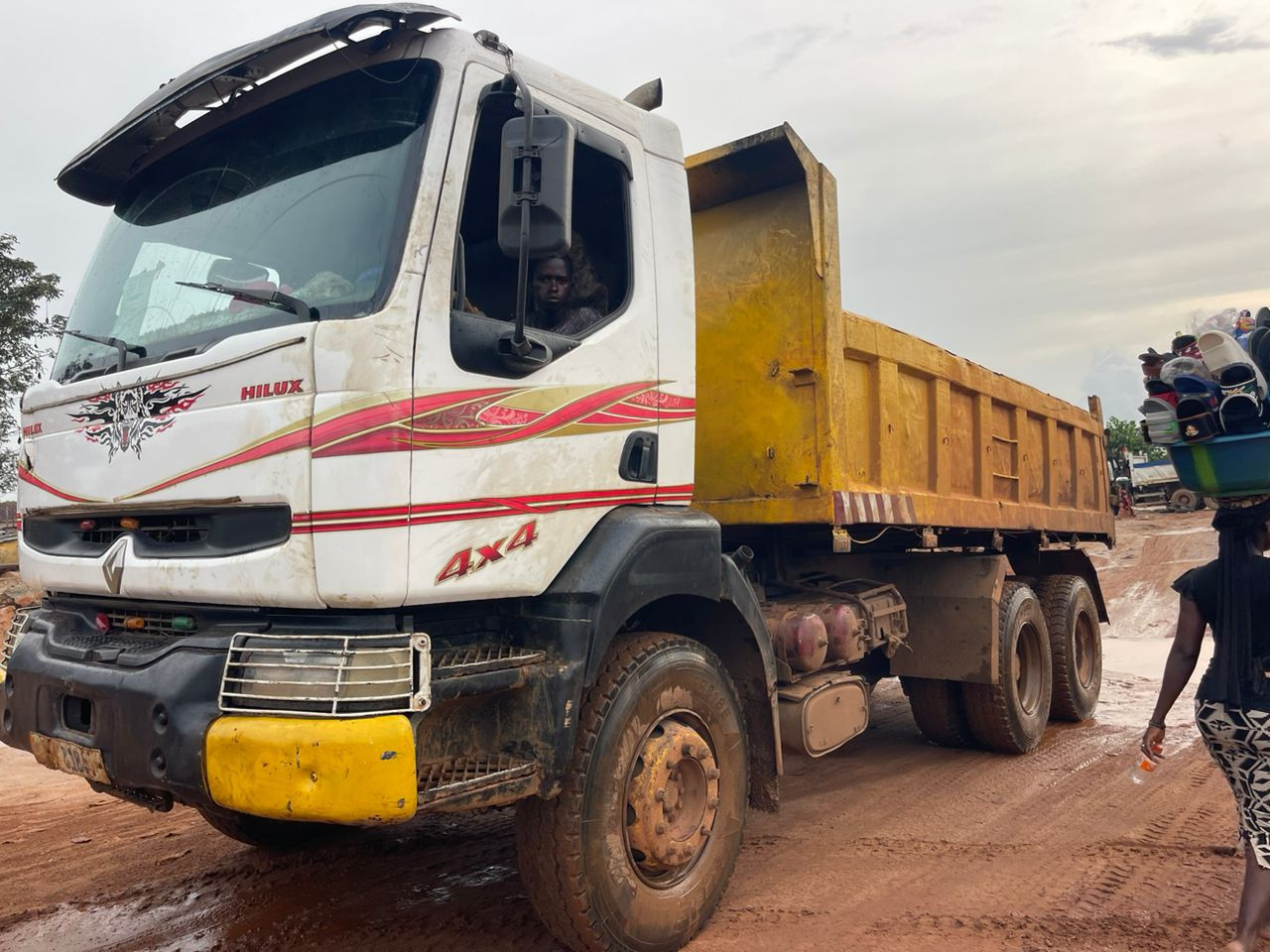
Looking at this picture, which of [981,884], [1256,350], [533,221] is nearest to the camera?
[533,221]

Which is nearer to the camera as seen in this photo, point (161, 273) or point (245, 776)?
point (245, 776)

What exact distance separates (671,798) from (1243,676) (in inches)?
76.4

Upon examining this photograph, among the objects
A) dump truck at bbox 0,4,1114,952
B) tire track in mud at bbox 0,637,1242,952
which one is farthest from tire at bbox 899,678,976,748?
dump truck at bbox 0,4,1114,952

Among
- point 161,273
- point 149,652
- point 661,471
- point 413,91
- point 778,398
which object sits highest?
point 413,91

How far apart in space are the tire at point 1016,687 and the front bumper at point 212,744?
178 inches

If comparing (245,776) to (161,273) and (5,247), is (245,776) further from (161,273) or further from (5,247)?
(5,247)

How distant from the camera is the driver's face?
10.8 ft

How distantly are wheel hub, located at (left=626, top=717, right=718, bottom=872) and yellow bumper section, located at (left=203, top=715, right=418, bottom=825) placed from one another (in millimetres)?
954

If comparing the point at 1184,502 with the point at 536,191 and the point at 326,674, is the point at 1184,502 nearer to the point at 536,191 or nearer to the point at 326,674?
the point at 536,191

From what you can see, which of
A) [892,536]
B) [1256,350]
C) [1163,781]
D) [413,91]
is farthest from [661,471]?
[1163,781]

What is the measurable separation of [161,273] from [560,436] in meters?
1.42

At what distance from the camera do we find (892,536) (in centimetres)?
552

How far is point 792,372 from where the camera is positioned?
14.8 feet

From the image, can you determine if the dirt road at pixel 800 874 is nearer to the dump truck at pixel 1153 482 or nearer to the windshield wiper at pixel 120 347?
the windshield wiper at pixel 120 347
